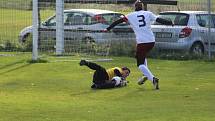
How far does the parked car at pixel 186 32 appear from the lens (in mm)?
19906

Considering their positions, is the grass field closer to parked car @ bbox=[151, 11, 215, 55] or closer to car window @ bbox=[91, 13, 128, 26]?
parked car @ bbox=[151, 11, 215, 55]

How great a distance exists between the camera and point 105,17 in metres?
21.1

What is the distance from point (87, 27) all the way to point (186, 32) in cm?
316

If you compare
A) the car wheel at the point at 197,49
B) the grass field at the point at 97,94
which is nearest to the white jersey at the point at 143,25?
the grass field at the point at 97,94

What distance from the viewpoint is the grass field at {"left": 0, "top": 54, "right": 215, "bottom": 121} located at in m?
10.5

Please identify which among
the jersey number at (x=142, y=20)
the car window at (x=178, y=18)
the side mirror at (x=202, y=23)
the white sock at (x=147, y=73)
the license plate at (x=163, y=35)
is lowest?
the white sock at (x=147, y=73)

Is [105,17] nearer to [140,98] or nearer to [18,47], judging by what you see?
[18,47]

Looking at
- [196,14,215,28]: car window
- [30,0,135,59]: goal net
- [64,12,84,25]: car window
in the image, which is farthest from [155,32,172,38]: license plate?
[64,12,84,25]: car window

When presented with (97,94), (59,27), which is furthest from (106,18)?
(97,94)

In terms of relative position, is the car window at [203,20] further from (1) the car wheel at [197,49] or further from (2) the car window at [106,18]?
(2) the car window at [106,18]

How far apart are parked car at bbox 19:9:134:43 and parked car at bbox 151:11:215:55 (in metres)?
Answer: 1.21

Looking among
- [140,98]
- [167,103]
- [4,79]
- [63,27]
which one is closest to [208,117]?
[167,103]

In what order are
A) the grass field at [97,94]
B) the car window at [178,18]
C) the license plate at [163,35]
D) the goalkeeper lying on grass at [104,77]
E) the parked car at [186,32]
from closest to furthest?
1. the grass field at [97,94]
2. the goalkeeper lying on grass at [104,77]
3. the parked car at [186,32]
4. the license plate at [163,35]
5. the car window at [178,18]

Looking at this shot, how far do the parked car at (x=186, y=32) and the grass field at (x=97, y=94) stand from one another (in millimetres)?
1483
